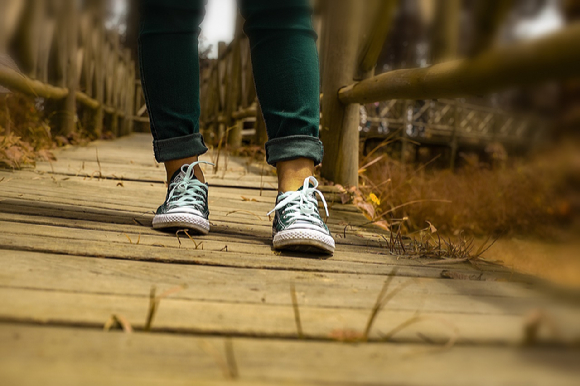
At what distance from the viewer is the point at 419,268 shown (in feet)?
3.51

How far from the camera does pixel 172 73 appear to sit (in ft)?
4.33

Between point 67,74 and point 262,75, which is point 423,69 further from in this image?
point 67,74

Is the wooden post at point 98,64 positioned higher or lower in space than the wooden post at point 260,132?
higher

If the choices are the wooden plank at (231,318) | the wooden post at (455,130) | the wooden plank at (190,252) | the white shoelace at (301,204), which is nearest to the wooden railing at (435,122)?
the wooden post at (455,130)

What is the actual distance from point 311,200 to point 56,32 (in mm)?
3300

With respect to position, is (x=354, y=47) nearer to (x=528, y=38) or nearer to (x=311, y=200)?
(x=311, y=200)

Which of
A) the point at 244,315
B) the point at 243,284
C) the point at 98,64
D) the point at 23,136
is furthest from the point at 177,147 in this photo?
the point at 98,64

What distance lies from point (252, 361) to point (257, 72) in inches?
35.4

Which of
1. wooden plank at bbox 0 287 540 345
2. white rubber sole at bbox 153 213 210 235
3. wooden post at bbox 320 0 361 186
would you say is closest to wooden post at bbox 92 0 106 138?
wooden post at bbox 320 0 361 186

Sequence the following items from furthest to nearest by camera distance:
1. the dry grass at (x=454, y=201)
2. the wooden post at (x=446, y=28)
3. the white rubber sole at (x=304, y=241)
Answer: the dry grass at (x=454, y=201) < the white rubber sole at (x=304, y=241) < the wooden post at (x=446, y=28)

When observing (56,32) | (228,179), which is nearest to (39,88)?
(56,32)

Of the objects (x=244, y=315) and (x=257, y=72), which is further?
(x=257, y=72)

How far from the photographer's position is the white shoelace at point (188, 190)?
50.4 inches

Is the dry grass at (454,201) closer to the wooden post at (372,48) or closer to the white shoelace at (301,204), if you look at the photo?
the wooden post at (372,48)
